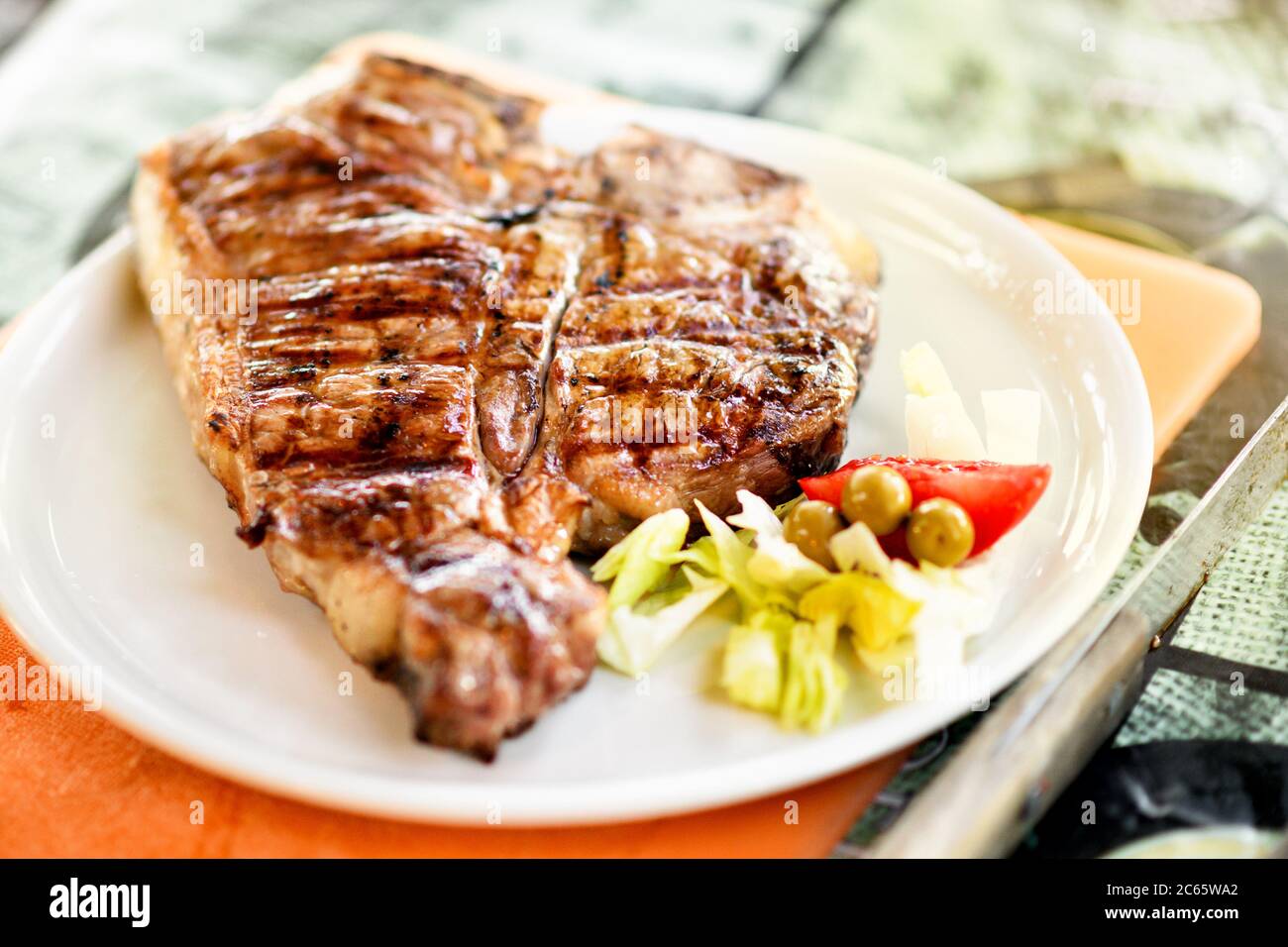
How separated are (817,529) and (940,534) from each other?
0.31 m

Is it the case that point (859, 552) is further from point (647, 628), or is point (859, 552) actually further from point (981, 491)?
point (647, 628)

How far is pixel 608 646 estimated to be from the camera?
9.73ft

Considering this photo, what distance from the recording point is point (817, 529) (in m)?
3.05

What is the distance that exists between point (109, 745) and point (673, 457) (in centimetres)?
162

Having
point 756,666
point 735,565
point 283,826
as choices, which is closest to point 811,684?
point 756,666

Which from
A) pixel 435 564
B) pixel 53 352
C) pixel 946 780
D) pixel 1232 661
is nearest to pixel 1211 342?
pixel 1232 661

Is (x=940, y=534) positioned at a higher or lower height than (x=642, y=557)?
higher

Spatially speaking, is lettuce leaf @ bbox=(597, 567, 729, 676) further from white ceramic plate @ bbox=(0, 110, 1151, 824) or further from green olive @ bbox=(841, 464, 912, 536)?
green olive @ bbox=(841, 464, 912, 536)

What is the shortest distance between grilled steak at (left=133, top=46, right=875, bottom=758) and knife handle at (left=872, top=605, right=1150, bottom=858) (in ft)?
2.83

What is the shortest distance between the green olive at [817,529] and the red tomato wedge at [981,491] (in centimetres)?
9

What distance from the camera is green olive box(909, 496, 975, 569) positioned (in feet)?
9.70

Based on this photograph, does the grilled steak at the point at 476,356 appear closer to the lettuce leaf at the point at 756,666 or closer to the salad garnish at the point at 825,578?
the salad garnish at the point at 825,578

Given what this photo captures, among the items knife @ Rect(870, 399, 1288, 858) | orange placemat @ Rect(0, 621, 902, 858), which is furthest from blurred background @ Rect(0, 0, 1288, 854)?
orange placemat @ Rect(0, 621, 902, 858)
